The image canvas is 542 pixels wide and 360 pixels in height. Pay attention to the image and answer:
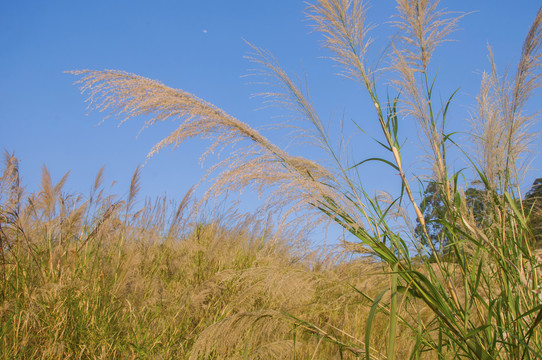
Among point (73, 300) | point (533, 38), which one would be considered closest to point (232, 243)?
point (73, 300)

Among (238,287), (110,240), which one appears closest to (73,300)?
(110,240)

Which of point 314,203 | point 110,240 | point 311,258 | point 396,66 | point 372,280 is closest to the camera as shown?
point 314,203

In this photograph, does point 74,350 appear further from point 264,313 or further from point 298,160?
point 298,160

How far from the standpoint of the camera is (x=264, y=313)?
88.7 inches

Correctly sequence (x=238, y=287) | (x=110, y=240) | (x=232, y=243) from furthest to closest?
(x=232, y=243) → (x=110, y=240) → (x=238, y=287)

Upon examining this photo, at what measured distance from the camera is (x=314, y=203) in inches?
87.5

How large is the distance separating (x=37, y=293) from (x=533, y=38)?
403 cm

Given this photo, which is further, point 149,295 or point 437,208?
point 149,295

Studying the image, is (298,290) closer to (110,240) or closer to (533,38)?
(533,38)

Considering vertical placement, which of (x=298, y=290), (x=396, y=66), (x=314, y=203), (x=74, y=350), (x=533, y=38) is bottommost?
(x=74, y=350)

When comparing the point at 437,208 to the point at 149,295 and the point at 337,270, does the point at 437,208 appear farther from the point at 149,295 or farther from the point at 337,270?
the point at 149,295

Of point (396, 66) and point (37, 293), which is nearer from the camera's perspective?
point (396, 66)

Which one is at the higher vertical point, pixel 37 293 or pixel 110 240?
pixel 110 240

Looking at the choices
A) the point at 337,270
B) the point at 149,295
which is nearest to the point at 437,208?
the point at 337,270
